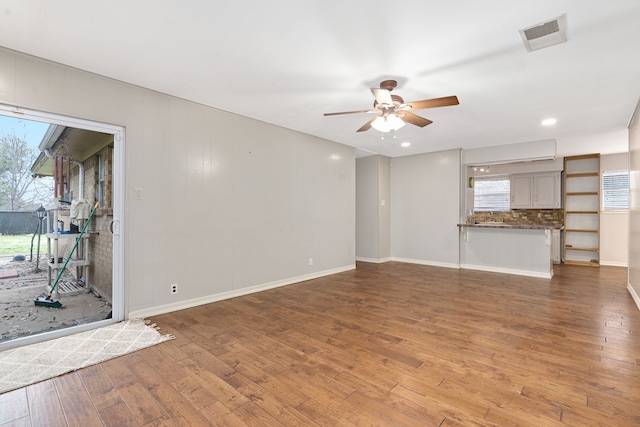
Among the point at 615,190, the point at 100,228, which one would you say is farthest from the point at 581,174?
the point at 100,228

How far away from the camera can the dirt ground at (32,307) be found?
2.79 metres

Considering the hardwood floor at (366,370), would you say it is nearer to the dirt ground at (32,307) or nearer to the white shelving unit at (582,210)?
the dirt ground at (32,307)

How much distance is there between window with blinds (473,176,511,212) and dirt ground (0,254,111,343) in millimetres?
8533

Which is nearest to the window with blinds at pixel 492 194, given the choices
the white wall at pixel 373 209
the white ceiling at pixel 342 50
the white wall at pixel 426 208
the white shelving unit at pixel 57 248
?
the white wall at pixel 426 208

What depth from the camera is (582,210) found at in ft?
24.6

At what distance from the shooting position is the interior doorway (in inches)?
120

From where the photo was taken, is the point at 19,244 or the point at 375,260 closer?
the point at 19,244

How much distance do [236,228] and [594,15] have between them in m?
4.09

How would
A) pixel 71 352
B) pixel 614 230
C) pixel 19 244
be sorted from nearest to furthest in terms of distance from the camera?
pixel 71 352 < pixel 19 244 < pixel 614 230

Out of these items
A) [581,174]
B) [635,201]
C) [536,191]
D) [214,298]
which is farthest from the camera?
[536,191]

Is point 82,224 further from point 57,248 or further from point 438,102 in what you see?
point 438,102

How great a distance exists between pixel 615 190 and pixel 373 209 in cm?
574

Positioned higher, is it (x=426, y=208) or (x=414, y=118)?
(x=414, y=118)

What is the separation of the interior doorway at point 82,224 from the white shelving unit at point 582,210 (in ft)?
30.9
